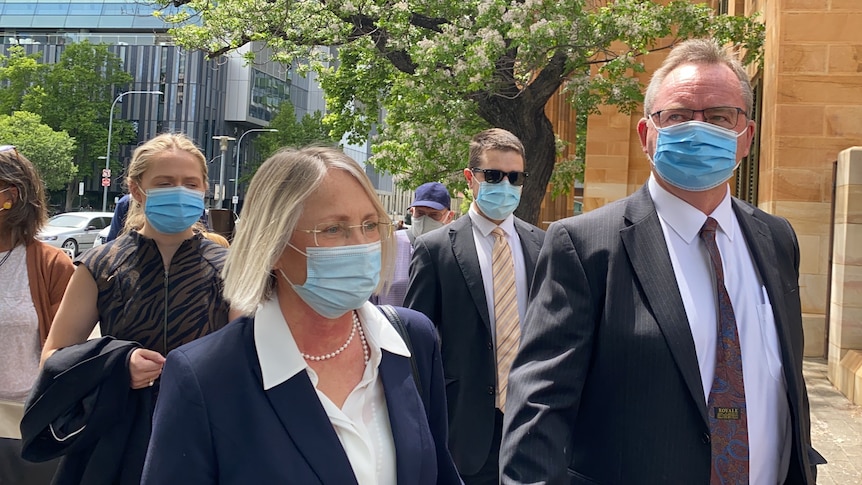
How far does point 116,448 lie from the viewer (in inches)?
106

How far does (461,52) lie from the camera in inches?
486

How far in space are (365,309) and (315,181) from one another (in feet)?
1.24

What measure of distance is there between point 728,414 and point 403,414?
91 centimetres

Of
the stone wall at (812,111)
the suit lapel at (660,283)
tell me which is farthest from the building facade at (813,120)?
the suit lapel at (660,283)

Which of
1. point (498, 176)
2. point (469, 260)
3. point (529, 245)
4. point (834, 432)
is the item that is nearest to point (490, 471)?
point (469, 260)

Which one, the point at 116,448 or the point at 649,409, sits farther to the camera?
the point at 116,448

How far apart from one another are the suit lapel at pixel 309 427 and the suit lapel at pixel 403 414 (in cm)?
15

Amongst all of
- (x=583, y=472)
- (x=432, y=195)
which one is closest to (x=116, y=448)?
(x=583, y=472)

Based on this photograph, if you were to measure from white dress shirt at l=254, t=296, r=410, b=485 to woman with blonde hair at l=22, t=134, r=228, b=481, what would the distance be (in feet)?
3.34

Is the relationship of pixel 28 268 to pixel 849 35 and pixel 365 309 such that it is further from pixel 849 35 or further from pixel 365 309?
pixel 849 35

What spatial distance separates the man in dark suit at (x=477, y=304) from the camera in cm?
402

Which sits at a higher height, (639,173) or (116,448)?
(639,173)

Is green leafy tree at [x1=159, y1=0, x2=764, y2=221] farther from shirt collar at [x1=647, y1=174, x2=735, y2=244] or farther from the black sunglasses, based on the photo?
shirt collar at [x1=647, y1=174, x2=735, y2=244]

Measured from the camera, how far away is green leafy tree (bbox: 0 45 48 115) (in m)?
63.9
